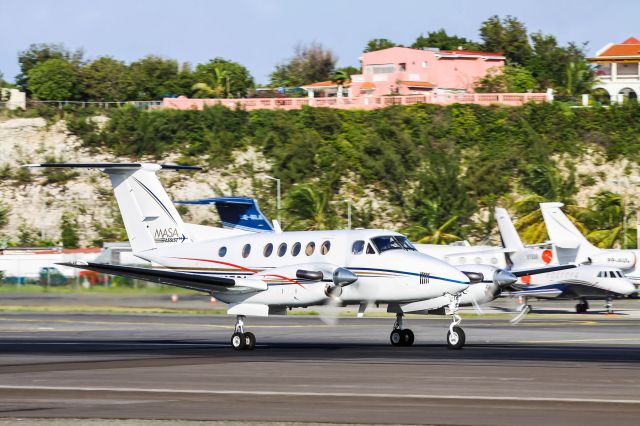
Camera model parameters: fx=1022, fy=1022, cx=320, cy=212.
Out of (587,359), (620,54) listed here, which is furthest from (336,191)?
(587,359)

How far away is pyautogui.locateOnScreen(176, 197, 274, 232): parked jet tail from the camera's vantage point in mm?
38500

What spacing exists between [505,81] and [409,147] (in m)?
19.1

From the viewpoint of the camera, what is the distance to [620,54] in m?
112

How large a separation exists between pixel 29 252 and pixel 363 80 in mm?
46915

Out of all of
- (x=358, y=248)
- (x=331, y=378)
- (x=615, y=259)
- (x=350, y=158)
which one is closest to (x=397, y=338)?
(x=358, y=248)

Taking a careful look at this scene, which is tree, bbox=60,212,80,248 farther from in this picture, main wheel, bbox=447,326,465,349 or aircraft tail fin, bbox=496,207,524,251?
main wheel, bbox=447,326,465,349

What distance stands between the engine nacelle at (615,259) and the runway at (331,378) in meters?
25.8

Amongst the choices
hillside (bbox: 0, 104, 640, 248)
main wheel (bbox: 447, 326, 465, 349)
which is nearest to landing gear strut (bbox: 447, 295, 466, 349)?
main wheel (bbox: 447, 326, 465, 349)

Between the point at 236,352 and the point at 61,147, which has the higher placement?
the point at 61,147

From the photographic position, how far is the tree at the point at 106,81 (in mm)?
111812

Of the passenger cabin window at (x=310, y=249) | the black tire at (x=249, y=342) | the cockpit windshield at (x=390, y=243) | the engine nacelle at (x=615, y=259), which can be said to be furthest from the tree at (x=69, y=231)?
the cockpit windshield at (x=390, y=243)

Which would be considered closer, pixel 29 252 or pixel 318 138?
pixel 29 252

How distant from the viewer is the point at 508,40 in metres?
126

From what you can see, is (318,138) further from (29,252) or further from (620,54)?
(620,54)
